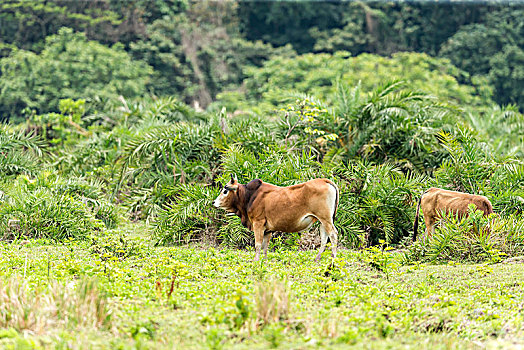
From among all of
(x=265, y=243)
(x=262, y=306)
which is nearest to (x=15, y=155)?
(x=265, y=243)

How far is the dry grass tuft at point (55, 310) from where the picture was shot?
5113mm

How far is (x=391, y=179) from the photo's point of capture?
35.9 ft

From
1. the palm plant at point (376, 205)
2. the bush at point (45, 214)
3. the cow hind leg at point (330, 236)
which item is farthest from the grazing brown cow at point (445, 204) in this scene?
the bush at point (45, 214)

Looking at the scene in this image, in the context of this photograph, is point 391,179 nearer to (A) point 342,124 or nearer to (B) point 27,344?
(A) point 342,124

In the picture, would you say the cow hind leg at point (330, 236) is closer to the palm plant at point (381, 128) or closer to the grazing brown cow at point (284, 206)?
the grazing brown cow at point (284, 206)

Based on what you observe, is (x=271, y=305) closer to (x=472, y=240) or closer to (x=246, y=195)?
(x=246, y=195)

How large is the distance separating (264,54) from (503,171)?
29.4 metres

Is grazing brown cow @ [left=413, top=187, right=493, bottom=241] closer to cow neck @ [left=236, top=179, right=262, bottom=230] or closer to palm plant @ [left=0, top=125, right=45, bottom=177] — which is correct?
cow neck @ [left=236, top=179, right=262, bottom=230]

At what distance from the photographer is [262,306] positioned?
5375 millimetres

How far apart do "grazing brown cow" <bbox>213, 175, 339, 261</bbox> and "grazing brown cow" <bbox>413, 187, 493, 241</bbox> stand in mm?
1635

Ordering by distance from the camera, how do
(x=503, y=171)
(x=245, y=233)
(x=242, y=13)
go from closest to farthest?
1. (x=245, y=233)
2. (x=503, y=171)
3. (x=242, y=13)

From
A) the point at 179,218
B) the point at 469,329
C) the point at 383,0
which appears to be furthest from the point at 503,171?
the point at 383,0

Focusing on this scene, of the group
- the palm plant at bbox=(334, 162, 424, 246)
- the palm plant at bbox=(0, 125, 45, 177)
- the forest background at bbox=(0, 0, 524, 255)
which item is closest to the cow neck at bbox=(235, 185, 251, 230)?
the forest background at bbox=(0, 0, 524, 255)

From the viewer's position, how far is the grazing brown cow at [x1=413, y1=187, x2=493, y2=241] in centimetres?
923
